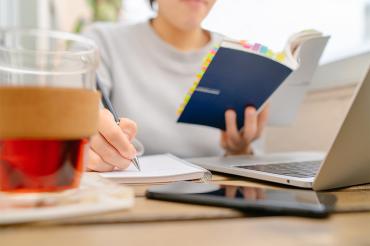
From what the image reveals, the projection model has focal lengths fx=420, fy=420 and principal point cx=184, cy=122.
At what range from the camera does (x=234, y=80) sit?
0.80 m

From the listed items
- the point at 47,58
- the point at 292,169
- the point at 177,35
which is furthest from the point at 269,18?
the point at 47,58

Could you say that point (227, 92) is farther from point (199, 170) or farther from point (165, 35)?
point (165, 35)

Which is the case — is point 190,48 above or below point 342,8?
below

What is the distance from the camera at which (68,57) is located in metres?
0.43

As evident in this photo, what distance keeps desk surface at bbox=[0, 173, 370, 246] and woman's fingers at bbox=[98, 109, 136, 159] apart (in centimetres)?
21

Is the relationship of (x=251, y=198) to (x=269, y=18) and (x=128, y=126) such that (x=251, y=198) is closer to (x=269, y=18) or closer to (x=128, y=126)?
(x=128, y=126)

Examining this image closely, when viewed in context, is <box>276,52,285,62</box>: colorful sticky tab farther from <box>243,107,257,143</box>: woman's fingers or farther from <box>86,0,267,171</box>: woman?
<box>86,0,267,171</box>: woman

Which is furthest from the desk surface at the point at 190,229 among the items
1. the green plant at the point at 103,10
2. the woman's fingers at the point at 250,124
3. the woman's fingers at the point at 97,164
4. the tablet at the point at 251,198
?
the green plant at the point at 103,10

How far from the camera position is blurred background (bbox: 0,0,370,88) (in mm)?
835

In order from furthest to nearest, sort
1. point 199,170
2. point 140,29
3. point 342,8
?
point 342,8, point 140,29, point 199,170

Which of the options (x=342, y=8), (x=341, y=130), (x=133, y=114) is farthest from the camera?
(x=342, y=8)

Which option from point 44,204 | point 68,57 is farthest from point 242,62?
point 44,204

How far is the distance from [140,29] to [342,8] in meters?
0.77

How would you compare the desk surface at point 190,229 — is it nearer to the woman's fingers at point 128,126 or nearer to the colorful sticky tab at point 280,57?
the woman's fingers at point 128,126
